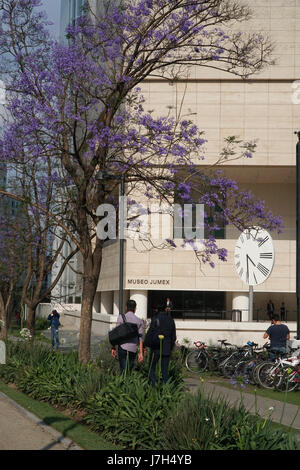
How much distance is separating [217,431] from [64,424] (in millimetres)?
3708

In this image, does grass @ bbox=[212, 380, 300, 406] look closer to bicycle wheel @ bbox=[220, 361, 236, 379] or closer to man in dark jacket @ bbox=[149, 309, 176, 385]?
bicycle wheel @ bbox=[220, 361, 236, 379]

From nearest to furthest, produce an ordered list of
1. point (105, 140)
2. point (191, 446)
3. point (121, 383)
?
point (191, 446) → point (121, 383) → point (105, 140)

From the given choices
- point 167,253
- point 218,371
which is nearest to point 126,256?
point 167,253

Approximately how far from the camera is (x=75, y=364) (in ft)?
47.0

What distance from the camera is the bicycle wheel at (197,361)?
2114 cm

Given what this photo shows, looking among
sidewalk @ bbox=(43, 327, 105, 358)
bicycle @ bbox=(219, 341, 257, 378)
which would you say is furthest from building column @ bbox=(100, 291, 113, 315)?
bicycle @ bbox=(219, 341, 257, 378)

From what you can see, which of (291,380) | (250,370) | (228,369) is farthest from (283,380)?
(228,369)

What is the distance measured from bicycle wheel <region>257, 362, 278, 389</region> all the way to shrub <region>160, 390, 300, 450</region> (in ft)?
28.7

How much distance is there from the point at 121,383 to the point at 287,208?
42.7 metres

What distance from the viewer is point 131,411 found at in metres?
9.58

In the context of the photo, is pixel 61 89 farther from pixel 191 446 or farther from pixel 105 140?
pixel 191 446

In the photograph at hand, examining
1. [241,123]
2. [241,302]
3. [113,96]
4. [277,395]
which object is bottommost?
[277,395]

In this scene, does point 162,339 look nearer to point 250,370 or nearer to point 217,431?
point 217,431

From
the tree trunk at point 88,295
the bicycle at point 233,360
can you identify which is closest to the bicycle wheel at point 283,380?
the bicycle at point 233,360
